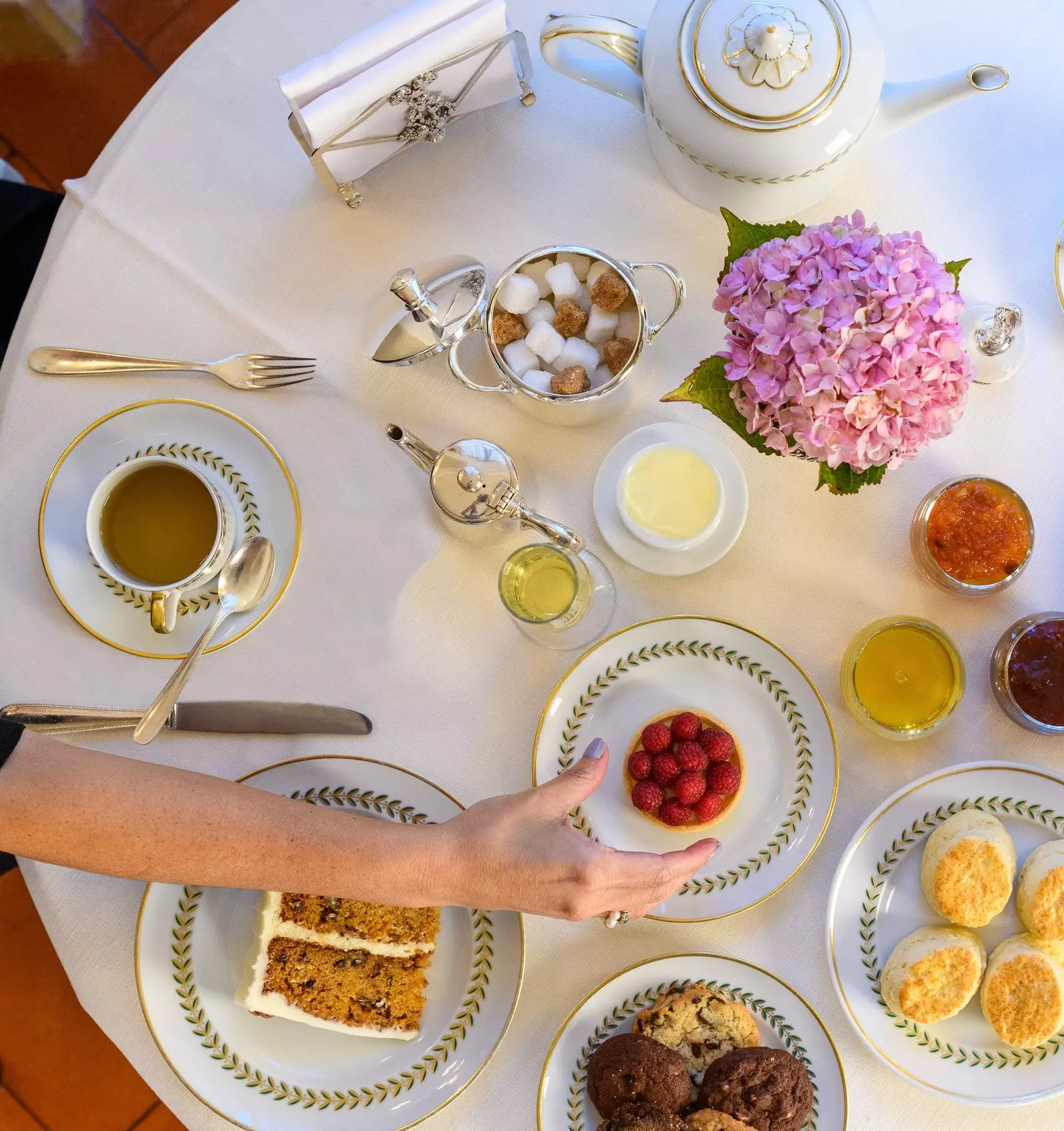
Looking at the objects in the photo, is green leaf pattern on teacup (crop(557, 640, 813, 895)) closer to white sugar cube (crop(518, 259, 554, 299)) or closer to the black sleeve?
white sugar cube (crop(518, 259, 554, 299))

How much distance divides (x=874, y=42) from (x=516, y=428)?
56 cm

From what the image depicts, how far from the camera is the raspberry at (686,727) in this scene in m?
1.16

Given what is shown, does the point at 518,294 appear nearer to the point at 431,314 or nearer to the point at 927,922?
the point at 431,314

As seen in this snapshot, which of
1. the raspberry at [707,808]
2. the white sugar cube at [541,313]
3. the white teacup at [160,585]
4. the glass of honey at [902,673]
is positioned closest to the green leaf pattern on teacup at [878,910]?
the glass of honey at [902,673]

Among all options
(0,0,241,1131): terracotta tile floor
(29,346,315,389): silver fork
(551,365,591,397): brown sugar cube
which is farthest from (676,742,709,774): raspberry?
(0,0,241,1131): terracotta tile floor

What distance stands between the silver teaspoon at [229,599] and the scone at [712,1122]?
0.76 meters

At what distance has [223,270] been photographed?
1.24 m

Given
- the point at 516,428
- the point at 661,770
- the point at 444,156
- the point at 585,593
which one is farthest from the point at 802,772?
the point at 444,156

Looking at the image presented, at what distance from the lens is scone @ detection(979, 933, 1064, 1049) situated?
1.11 metres

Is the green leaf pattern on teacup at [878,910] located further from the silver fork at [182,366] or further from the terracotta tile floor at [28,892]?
the terracotta tile floor at [28,892]

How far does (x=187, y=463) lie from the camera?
1.19 metres

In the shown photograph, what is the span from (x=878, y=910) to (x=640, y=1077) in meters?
0.34

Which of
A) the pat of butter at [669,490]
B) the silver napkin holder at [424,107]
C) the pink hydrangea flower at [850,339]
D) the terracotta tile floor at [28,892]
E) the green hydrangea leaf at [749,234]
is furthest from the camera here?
the terracotta tile floor at [28,892]

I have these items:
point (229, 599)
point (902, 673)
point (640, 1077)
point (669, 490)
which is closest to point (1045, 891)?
point (902, 673)
